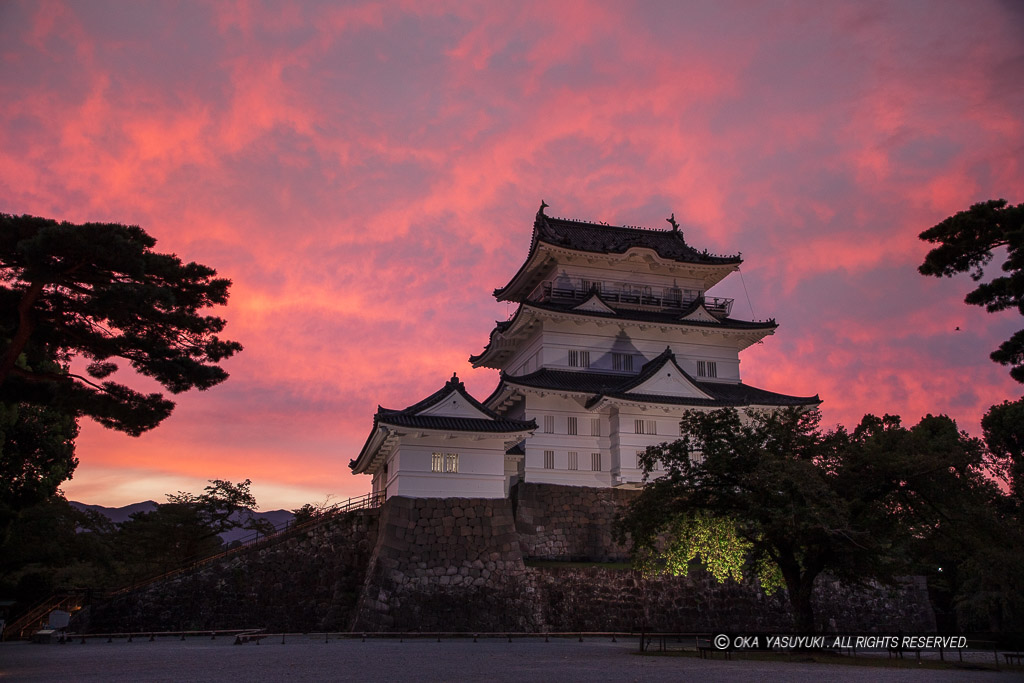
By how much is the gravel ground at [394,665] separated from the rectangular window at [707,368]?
20.4 meters

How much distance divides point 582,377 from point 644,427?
4415 mm

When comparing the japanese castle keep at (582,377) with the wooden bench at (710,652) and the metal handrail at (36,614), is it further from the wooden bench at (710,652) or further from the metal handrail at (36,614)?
the metal handrail at (36,614)

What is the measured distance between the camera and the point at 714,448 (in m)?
21.3

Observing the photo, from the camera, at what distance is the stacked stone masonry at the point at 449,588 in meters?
26.7

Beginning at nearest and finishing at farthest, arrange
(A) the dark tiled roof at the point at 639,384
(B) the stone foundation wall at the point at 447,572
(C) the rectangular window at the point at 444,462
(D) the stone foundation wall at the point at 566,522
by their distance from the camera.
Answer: (B) the stone foundation wall at the point at 447,572, (C) the rectangular window at the point at 444,462, (D) the stone foundation wall at the point at 566,522, (A) the dark tiled roof at the point at 639,384

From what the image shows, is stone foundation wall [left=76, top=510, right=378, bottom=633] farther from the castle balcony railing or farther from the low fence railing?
the castle balcony railing

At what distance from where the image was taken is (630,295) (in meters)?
41.2

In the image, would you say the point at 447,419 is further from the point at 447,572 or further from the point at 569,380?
the point at 569,380

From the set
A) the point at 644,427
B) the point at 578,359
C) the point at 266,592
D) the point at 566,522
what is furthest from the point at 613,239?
the point at 266,592

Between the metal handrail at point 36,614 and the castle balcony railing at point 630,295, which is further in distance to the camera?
the castle balcony railing at point 630,295

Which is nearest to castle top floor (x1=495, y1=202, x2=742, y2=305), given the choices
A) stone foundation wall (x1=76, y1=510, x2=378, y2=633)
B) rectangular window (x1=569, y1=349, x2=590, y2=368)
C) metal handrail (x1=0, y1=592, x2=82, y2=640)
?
rectangular window (x1=569, y1=349, x2=590, y2=368)

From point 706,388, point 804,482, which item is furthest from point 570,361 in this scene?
point 804,482

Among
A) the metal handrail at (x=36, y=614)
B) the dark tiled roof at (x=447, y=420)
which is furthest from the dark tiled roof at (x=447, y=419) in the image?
the metal handrail at (x=36, y=614)

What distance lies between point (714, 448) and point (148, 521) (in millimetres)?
38003
